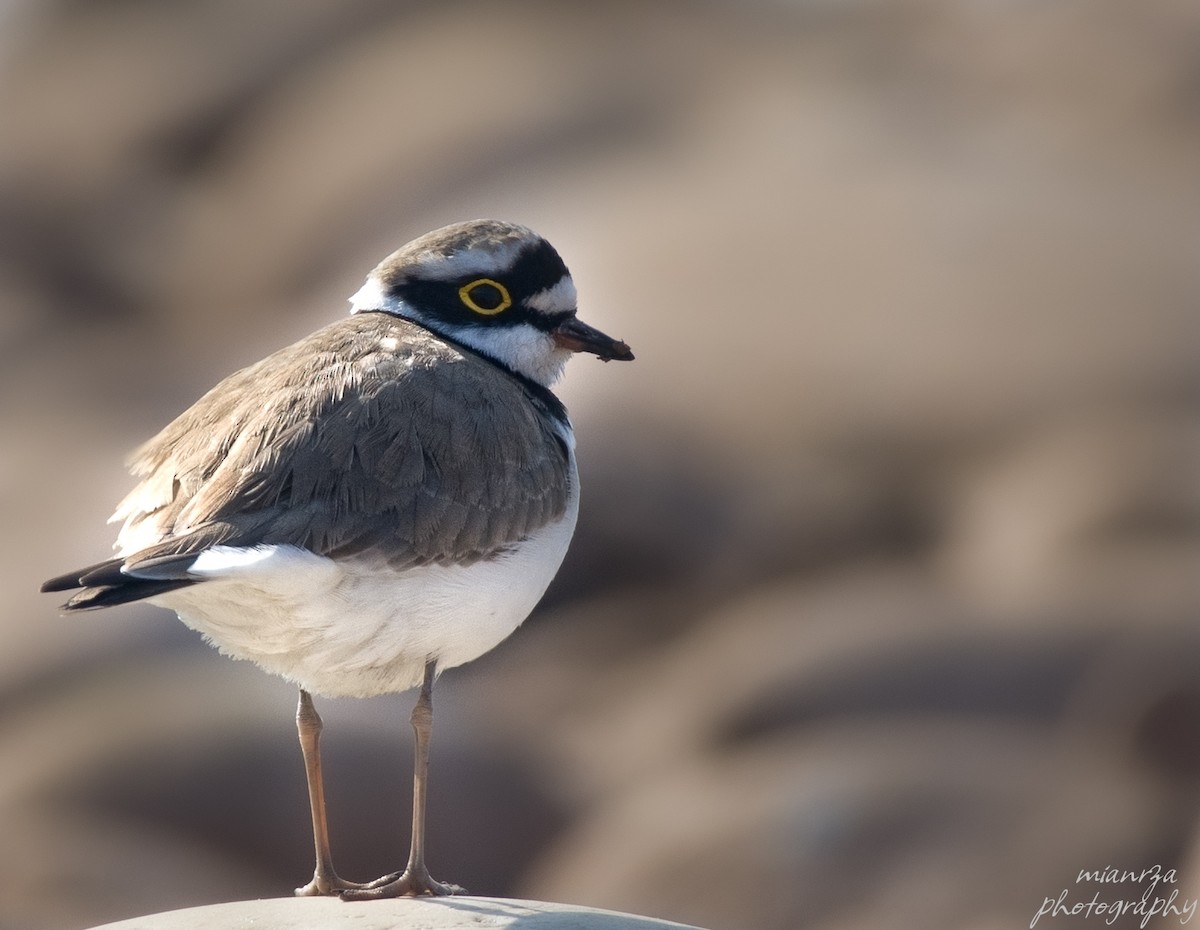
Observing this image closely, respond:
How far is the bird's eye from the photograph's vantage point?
477 cm

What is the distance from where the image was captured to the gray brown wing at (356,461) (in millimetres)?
3898

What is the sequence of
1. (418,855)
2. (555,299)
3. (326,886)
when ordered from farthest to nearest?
(555,299) < (326,886) < (418,855)

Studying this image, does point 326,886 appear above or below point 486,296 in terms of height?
below

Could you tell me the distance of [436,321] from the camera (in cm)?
481

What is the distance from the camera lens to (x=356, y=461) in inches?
159

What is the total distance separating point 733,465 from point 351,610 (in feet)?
19.7

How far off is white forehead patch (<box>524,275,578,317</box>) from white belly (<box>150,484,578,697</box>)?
77 centimetres

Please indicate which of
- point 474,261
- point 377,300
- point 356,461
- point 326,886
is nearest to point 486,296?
point 474,261

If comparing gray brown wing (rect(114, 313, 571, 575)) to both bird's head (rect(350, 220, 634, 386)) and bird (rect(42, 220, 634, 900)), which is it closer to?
bird (rect(42, 220, 634, 900))

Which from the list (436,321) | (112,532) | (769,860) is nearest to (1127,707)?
(769,860)

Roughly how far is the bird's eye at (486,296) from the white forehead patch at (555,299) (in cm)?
7

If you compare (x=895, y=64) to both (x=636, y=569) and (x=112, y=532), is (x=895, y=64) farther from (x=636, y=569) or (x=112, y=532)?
(x=112, y=532)

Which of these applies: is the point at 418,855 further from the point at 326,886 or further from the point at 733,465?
the point at 733,465

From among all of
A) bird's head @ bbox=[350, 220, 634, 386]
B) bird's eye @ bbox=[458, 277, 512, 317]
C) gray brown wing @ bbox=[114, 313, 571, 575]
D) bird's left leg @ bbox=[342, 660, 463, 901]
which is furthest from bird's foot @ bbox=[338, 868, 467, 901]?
bird's eye @ bbox=[458, 277, 512, 317]
